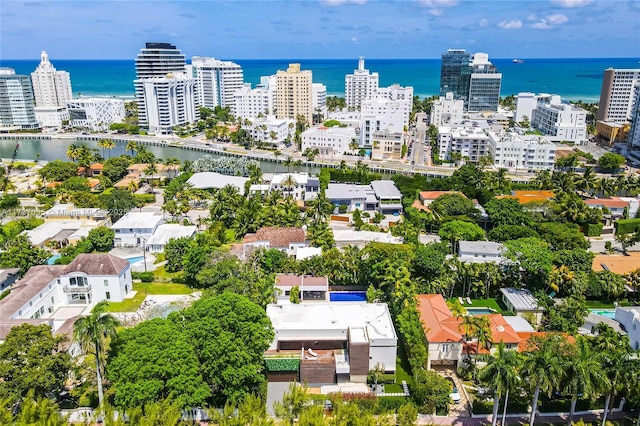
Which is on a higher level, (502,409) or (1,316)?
(1,316)

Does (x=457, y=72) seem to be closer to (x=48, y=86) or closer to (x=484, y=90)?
(x=484, y=90)

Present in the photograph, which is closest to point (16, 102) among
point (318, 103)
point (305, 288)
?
point (318, 103)

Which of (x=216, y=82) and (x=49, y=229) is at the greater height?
(x=216, y=82)

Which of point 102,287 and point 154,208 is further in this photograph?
point 154,208

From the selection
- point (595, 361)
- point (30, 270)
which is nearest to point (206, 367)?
point (595, 361)

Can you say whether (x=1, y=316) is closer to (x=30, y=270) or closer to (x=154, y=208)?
(x=30, y=270)

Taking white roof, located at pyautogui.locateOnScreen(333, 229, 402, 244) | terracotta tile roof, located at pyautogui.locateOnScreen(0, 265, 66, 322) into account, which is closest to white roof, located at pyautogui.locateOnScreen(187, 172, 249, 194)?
white roof, located at pyautogui.locateOnScreen(333, 229, 402, 244)

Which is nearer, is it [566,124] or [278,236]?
[278,236]
